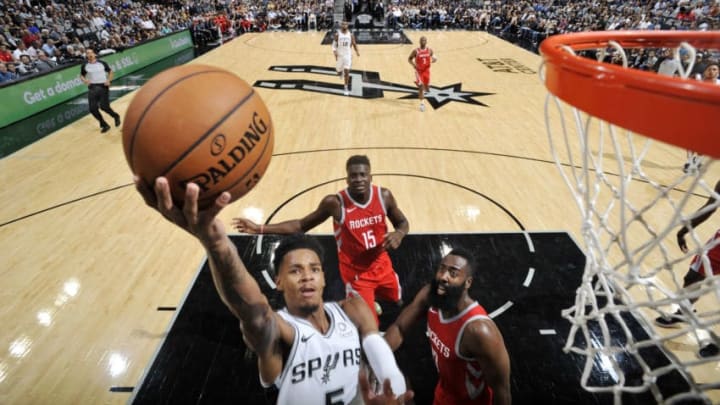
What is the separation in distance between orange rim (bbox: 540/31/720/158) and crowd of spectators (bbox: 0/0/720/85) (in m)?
4.44

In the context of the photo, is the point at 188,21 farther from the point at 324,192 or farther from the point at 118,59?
the point at 324,192

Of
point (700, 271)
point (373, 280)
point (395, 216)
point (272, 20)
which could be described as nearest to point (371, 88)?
point (395, 216)

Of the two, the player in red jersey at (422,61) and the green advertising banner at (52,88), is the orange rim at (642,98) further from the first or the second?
the green advertising banner at (52,88)

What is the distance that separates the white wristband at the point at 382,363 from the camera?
1500mm

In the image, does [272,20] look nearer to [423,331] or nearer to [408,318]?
[423,331]

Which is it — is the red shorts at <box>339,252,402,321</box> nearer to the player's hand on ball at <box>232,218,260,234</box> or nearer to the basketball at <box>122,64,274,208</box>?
the player's hand on ball at <box>232,218,260,234</box>

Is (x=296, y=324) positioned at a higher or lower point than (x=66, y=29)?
higher

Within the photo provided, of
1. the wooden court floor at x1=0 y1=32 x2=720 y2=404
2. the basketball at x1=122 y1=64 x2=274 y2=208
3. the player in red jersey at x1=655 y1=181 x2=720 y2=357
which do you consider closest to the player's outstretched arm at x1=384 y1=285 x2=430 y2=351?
the basketball at x1=122 y1=64 x2=274 y2=208

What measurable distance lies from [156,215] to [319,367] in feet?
13.7

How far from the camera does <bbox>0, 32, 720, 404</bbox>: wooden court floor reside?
317 centimetres

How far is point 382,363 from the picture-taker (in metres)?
1.55

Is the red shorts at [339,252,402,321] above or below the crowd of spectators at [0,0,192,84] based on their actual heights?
below

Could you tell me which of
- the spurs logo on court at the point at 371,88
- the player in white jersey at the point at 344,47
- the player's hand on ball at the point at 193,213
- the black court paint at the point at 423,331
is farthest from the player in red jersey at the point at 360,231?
the player in white jersey at the point at 344,47

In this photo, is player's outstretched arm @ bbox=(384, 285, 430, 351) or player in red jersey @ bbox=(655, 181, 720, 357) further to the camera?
player in red jersey @ bbox=(655, 181, 720, 357)
